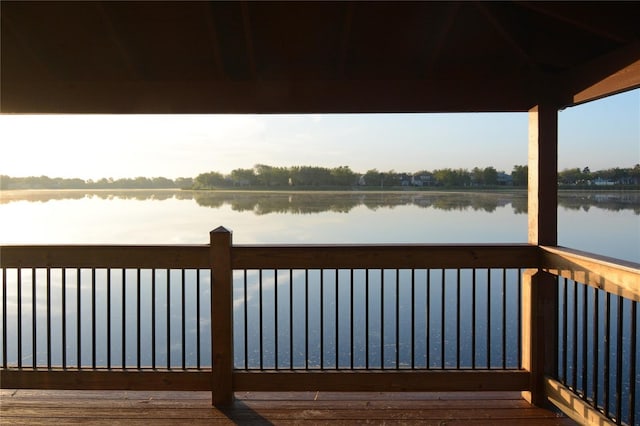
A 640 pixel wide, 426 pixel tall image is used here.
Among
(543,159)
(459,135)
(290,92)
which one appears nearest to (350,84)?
(290,92)

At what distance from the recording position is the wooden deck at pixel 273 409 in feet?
9.11

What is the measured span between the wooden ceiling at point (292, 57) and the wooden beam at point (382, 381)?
182 centimetres

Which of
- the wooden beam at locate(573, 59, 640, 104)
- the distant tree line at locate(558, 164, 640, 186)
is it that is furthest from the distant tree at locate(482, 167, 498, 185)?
the wooden beam at locate(573, 59, 640, 104)

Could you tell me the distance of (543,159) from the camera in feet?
10.1

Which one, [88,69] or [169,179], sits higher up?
[88,69]

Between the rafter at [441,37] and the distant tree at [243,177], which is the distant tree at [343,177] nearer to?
the distant tree at [243,177]

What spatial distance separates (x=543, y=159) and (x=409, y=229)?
7.42 m

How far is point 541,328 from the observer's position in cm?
306

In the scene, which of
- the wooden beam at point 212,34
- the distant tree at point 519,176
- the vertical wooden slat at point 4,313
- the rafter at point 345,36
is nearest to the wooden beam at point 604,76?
the rafter at point 345,36

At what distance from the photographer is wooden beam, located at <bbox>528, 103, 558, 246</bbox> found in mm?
3066

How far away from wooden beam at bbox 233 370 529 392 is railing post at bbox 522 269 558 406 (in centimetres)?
9

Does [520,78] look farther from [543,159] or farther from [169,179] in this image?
[169,179]

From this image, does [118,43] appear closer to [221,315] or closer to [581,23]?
[221,315]

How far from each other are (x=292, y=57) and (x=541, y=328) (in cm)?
250
